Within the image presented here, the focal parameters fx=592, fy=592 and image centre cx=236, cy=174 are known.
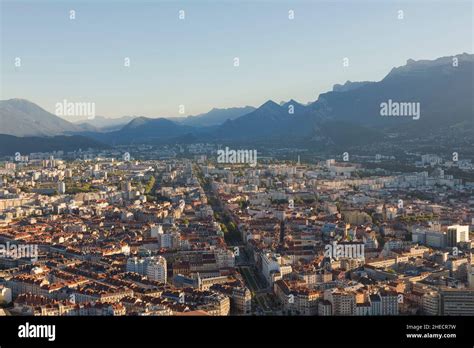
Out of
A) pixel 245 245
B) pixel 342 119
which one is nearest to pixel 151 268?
pixel 245 245

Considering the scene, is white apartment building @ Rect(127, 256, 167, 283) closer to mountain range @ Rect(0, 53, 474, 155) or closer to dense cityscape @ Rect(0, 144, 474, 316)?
dense cityscape @ Rect(0, 144, 474, 316)

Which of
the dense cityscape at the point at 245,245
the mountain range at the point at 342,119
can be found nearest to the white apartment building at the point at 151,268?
the dense cityscape at the point at 245,245

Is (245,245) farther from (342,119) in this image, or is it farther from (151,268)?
(342,119)

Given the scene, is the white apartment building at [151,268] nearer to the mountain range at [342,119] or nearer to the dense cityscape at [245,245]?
the dense cityscape at [245,245]
